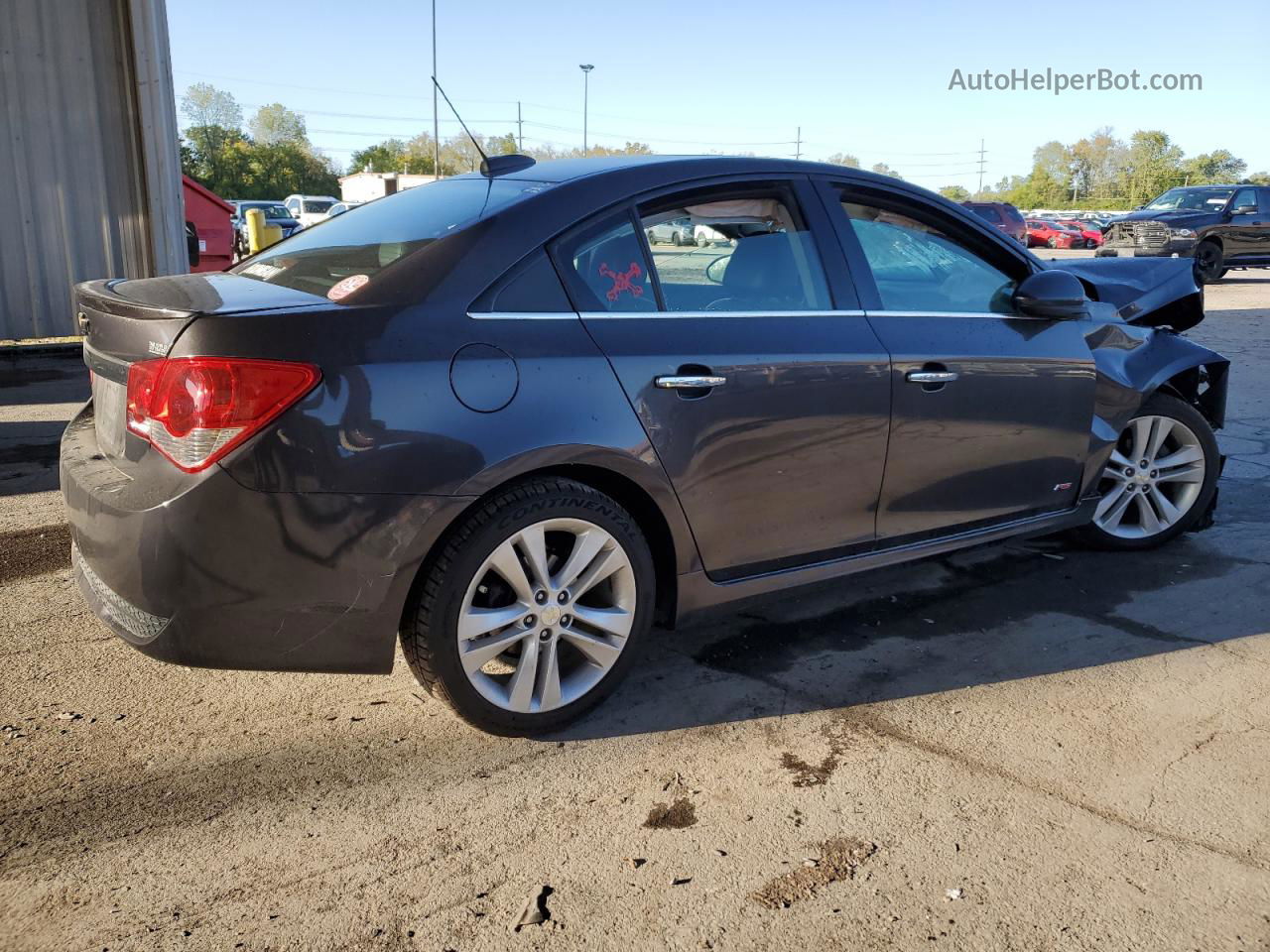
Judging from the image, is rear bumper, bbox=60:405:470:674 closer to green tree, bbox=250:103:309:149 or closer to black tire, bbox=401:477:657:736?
black tire, bbox=401:477:657:736

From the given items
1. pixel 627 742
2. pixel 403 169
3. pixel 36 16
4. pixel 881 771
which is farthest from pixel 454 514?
pixel 403 169

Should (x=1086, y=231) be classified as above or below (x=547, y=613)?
above

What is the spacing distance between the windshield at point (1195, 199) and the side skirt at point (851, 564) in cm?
2110

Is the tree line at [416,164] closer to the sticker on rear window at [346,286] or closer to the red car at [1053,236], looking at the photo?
the red car at [1053,236]

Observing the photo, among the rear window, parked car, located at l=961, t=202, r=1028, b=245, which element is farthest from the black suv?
the rear window

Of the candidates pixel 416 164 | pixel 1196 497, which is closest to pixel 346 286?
pixel 1196 497

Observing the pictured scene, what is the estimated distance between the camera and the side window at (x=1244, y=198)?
21.8 metres

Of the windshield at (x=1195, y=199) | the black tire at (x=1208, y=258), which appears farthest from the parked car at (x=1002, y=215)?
the black tire at (x=1208, y=258)

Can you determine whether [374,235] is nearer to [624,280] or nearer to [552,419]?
[624,280]

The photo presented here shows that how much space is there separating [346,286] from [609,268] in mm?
770

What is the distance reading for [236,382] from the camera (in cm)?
252

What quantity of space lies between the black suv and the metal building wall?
724 inches

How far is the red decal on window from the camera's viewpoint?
10.2 ft

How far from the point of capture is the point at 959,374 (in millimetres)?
3725
